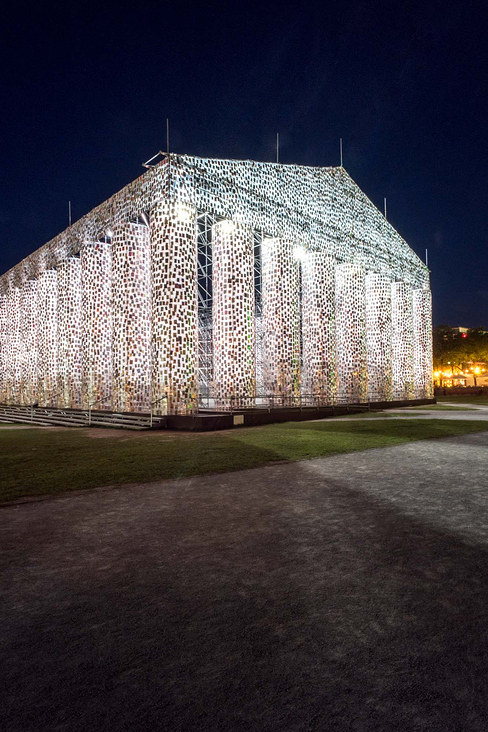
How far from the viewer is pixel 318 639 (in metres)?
2.12

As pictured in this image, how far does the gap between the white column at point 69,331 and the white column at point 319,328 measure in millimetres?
10362

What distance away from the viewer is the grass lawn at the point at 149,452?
601 cm

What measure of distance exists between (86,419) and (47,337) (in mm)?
9531

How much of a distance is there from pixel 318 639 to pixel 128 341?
51.2 ft

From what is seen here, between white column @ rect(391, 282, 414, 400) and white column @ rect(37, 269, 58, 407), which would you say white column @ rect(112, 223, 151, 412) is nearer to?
white column @ rect(37, 269, 58, 407)

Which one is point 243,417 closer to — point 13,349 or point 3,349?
point 13,349

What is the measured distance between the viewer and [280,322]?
18625 mm

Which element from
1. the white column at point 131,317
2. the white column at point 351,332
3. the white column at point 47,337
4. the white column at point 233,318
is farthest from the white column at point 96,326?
the white column at point 351,332

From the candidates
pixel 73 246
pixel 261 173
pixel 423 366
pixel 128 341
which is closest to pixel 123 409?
pixel 128 341

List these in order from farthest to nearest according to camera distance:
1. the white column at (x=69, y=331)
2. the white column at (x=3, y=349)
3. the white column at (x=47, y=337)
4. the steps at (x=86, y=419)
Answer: the white column at (x=3, y=349) → the white column at (x=47, y=337) → the white column at (x=69, y=331) → the steps at (x=86, y=419)

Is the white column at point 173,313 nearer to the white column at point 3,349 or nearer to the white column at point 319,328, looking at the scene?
the white column at point 319,328

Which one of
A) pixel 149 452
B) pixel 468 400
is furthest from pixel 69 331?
pixel 468 400

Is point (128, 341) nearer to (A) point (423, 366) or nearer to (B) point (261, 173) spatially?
(B) point (261, 173)

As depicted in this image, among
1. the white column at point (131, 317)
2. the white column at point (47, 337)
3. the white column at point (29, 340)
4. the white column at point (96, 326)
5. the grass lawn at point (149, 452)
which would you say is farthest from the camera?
the white column at point (29, 340)
